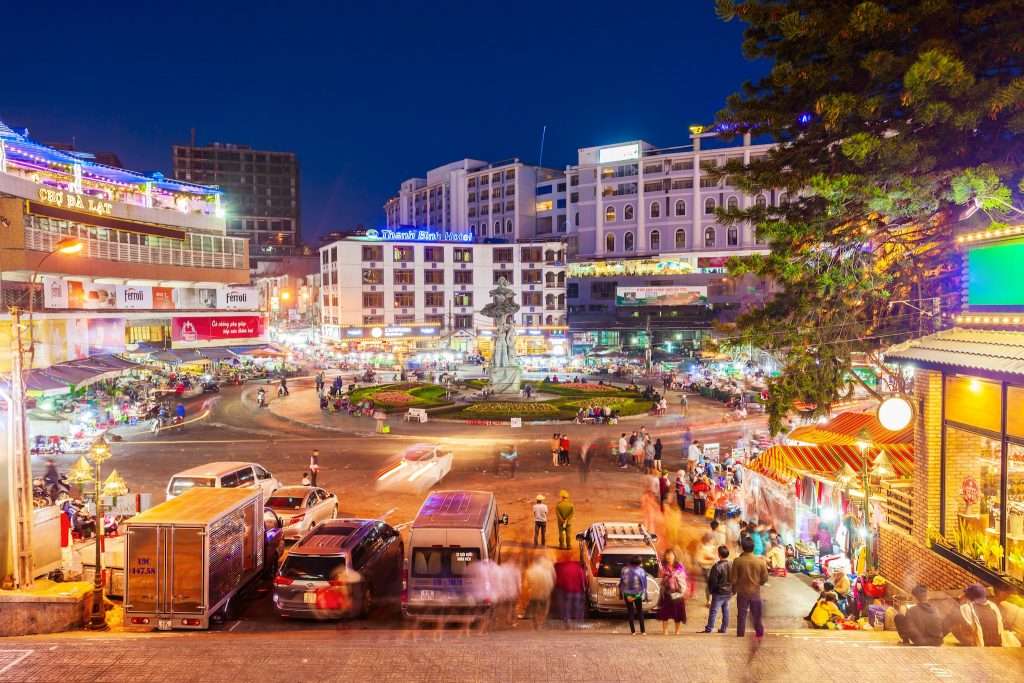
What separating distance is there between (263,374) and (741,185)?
55.3 meters

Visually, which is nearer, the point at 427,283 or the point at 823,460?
the point at 823,460

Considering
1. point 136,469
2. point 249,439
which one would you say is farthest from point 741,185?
point 249,439

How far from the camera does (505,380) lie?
44344 mm

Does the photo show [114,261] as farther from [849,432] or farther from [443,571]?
[849,432]

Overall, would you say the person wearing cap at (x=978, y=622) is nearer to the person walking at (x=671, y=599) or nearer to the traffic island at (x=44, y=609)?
the person walking at (x=671, y=599)

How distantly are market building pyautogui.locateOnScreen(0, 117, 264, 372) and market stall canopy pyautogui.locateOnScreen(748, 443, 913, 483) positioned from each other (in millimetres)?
27354

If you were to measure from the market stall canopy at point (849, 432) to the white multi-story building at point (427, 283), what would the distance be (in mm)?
63439

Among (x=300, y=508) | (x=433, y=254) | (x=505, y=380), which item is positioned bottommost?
(x=300, y=508)

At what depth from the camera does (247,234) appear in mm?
154000

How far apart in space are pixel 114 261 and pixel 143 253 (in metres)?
2.99

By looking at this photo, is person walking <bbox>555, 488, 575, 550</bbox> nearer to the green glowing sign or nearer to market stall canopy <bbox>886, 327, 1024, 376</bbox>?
market stall canopy <bbox>886, 327, 1024, 376</bbox>

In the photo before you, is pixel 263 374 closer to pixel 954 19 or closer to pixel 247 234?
pixel 954 19

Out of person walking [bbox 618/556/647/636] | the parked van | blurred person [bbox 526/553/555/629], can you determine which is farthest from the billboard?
person walking [bbox 618/556/647/636]

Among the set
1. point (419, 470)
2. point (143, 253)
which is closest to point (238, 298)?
point (143, 253)
